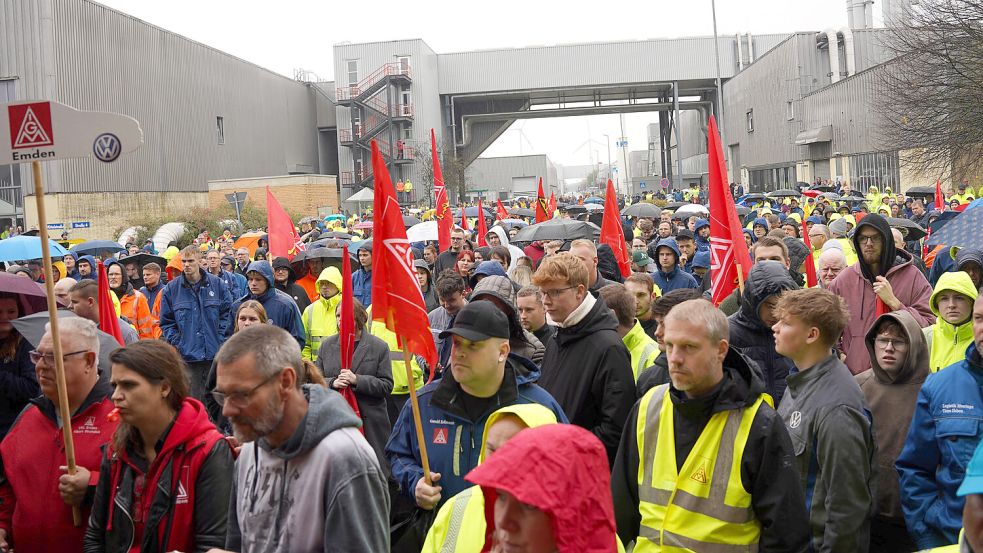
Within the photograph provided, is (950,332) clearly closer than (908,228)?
Yes

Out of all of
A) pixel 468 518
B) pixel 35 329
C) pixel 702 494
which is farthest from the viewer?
pixel 35 329

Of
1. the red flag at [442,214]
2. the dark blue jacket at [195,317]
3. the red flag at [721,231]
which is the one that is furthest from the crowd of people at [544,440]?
the red flag at [442,214]

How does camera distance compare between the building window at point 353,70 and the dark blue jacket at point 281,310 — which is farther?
the building window at point 353,70

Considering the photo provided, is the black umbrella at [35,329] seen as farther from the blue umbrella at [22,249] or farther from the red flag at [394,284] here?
the blue umbrella at [22,249]

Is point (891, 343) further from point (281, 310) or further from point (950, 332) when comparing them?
point (281, 310)

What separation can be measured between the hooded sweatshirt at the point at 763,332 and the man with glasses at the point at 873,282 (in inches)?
72.6

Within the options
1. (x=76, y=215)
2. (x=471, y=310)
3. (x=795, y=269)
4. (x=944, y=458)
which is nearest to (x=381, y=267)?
(x=471, y=310)

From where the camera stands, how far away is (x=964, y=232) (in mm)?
6965

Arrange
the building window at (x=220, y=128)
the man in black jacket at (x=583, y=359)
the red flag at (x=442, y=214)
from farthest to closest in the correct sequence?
the building window at (x=220, y=128) → the red flag at (x=442, y=214) → the man in black jacket at (x=583, y=359)

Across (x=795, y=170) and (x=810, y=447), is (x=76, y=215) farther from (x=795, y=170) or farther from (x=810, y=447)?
(x=810, y=447)

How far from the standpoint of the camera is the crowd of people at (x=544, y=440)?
124 inches

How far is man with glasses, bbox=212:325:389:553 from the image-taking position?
313 centimetres

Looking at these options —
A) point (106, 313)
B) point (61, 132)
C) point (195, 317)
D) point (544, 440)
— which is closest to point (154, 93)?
point (195, 317)

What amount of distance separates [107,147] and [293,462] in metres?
2.47
